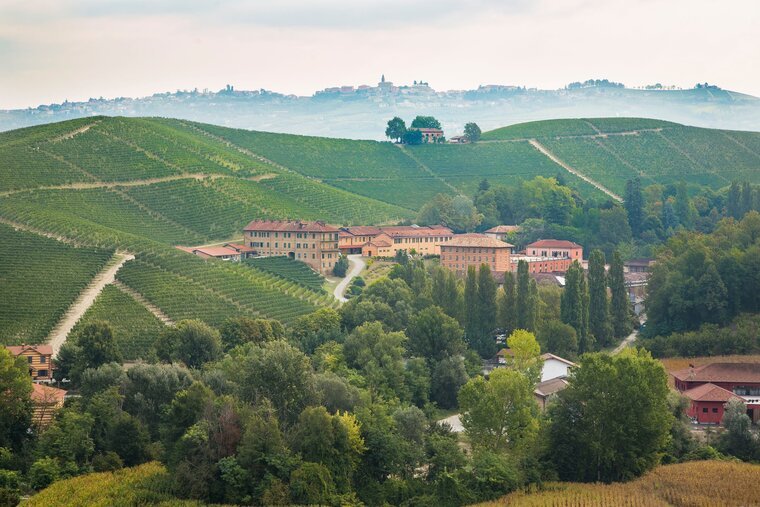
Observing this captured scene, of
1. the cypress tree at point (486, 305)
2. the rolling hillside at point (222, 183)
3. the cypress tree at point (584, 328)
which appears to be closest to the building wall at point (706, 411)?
the cypress tree at point (584, 328)

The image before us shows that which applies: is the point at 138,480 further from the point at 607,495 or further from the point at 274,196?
the point at 274,196

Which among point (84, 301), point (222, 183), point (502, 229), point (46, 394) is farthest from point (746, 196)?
point (46, 394)

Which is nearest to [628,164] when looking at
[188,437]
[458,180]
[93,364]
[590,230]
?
[458,180]

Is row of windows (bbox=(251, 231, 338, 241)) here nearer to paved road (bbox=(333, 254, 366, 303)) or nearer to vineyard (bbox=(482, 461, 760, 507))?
paved road (bbox=(333, 254, 366, 303))

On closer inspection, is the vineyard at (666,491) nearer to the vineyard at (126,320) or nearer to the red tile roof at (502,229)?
the vineyard at (126,320)

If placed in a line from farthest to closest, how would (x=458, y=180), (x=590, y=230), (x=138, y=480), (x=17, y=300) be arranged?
(x=458, y=180), (x=590, y=230), (x=17, y=300), (x=138, y=480)

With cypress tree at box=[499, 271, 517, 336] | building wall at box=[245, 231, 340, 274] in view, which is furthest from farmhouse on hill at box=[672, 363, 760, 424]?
building wall at box=[245, 231, 340, 274]

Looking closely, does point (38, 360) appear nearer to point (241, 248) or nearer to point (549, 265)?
point (241, 248)
